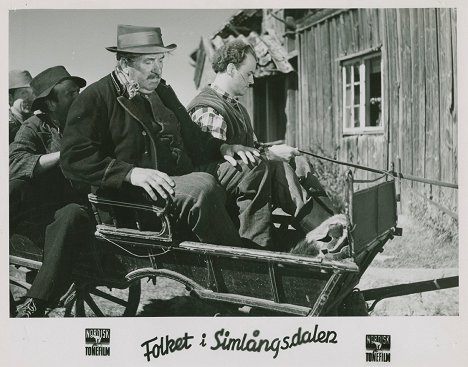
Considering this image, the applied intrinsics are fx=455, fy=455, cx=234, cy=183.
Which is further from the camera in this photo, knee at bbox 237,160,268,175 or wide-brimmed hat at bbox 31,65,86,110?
wide-brimmed hat at bbox 31,65,86,110

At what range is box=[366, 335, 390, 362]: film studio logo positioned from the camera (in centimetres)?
238

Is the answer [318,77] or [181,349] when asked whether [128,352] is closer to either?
[181,349]

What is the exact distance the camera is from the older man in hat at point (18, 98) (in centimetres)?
250

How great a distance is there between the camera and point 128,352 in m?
2.38

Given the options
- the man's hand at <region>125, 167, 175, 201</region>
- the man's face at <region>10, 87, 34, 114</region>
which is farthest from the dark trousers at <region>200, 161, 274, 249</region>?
the man's face at <region>10, 87, 34, 114</region>

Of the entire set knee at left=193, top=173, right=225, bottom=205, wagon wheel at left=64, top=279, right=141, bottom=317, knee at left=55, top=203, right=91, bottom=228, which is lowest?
wagon wheel at left=64, top=279, right=141, bottom=317

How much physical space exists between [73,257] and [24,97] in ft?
3.09

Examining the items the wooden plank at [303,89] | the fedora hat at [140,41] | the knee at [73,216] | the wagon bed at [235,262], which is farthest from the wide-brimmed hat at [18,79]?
the wooden plank at [303,89]

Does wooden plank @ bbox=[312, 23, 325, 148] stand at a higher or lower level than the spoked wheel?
higher

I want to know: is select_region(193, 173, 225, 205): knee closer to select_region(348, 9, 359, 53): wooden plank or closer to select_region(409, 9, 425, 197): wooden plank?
select_region(409, 9, 425, 197): wooden plank

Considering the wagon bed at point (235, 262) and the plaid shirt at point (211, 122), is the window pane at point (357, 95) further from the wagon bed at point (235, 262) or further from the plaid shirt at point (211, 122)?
the plaid shirt at point (211, 122)

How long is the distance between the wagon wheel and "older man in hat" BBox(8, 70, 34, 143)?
0.92m

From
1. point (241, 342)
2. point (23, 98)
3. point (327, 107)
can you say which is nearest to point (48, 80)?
point (23, 98)

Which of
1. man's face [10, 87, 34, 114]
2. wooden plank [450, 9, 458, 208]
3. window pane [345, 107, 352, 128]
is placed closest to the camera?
man's face [10, 87, 34, 114]
